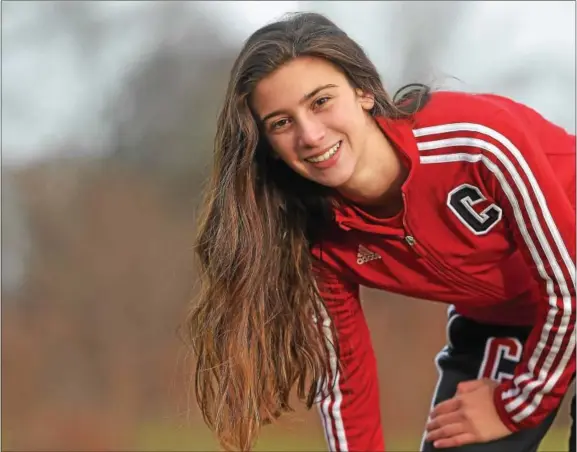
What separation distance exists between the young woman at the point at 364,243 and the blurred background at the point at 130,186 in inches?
32.1

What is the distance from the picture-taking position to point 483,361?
1.16 meters

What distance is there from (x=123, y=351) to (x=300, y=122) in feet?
4.69

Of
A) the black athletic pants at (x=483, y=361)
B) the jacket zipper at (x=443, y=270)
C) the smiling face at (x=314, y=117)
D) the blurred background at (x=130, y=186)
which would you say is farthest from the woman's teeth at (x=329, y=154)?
the blurred background at (x=130, y=186)

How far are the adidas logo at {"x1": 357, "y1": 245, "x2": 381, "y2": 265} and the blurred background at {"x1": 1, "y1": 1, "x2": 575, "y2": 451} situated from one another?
0.94 meters

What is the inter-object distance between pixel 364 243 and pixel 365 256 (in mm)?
20

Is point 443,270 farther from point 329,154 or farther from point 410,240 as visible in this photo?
point 329,154

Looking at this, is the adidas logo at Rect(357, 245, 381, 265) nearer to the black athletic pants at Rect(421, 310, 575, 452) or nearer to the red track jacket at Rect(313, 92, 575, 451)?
the red track jacket at Rect(313, 92, 575, 451)

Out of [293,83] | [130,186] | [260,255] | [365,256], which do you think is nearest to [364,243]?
[365,256]

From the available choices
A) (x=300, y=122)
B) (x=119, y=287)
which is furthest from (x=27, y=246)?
(x=300, y=122)

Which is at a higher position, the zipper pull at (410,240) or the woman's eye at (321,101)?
the woman's eye at (321,101)

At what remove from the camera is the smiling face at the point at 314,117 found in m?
0.90

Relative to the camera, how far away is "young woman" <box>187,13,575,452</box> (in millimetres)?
907

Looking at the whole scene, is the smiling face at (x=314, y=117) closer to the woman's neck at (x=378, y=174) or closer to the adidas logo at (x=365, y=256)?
the woman's neck at (x=378, y=174)

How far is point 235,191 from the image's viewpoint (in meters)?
0.99
